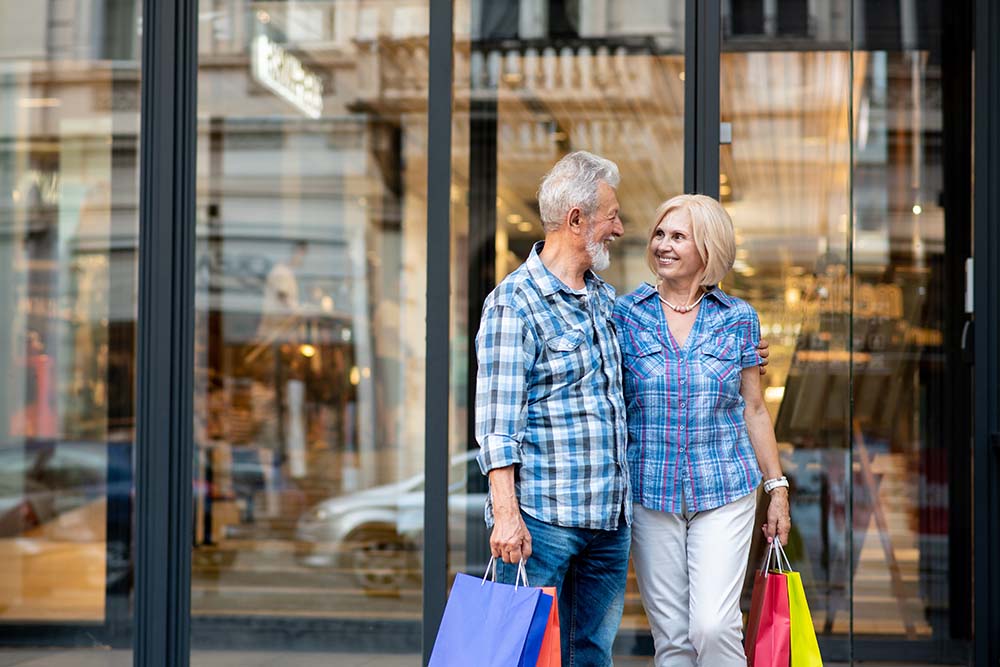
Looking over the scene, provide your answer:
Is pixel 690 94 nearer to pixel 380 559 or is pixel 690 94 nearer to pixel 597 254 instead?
pixel 597 254

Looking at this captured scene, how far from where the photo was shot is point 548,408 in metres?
2.62

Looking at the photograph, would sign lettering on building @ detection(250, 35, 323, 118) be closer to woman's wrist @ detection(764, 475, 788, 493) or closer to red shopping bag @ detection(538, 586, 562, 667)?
woman's wrist @ detection(764, 475, 788, 493)

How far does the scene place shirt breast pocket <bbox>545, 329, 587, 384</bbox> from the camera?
2.61 metres

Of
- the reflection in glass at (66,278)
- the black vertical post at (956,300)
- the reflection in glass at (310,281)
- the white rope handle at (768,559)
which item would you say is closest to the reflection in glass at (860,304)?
the black vertical post at (956,300)

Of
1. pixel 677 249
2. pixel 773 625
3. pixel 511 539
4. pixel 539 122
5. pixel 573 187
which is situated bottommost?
pixel 773 625

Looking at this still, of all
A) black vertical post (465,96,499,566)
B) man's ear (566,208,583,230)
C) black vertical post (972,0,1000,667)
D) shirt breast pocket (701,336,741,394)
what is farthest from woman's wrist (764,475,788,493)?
black vertical post (465,96,499,566)

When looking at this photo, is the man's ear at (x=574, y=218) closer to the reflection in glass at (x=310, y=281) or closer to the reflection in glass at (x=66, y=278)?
the reflection in glass at (x=66, y=278)

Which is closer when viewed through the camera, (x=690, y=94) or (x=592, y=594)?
(x=592, y=594)

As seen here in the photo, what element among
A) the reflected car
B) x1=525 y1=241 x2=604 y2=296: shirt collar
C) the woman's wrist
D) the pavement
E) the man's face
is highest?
the man's face

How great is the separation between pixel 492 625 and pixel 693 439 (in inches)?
25.6

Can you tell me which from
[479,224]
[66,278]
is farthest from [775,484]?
[66,278]

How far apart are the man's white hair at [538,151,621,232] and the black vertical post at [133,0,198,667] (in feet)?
4.51

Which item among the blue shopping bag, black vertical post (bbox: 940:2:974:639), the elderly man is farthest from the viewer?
black vertical post (bbox: 940:2:974:639)

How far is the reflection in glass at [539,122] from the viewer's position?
22.0 feet
